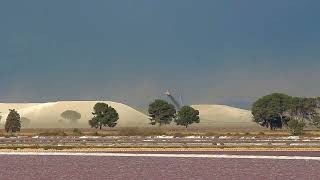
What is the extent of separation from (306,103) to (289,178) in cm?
13041

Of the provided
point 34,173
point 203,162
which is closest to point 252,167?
point 203,162

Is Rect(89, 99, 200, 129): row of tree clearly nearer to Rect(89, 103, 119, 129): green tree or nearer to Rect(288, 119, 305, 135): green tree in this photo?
Rect(89, 103, 119, 129): green tree

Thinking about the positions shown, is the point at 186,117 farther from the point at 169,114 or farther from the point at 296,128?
the point at 296,128

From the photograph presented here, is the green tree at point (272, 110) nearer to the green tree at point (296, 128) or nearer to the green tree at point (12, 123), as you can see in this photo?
the green tree at point (296, 128)

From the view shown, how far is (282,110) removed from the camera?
13538cm

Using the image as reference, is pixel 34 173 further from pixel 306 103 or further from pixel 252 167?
pixel 306 103

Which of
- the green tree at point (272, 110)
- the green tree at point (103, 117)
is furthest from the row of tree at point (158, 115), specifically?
the green tree at point (272, 110)

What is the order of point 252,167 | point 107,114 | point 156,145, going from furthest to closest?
point 107,114 → point 156,145 → point 252,167

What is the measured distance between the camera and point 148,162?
58.6ft

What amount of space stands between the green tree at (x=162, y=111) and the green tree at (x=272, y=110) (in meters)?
22.0

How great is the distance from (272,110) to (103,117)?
43321 mm

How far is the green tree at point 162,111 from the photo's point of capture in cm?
13838

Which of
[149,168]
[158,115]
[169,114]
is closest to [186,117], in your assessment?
[169,114]

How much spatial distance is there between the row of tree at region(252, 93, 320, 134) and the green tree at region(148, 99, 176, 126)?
A: 2201cm
